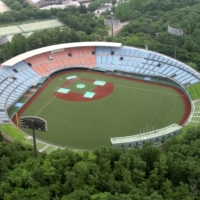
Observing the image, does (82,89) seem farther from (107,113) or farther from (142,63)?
(142,63)

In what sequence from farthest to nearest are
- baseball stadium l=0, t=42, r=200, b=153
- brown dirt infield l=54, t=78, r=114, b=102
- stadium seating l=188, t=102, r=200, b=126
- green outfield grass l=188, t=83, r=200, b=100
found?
brown dirt infield l=54, t=78, r=114, b=102, green outfield grass l=188, t=83, r=200, b=100, stadium seating l=188, t=102, r=200, b=126, baseball stadium l=0, t=42, r=200, b=153

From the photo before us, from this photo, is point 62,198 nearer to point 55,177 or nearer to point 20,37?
point 55,177

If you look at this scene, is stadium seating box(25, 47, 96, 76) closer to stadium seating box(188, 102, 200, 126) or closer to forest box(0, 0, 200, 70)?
forest box(0, 0, 200, 70)

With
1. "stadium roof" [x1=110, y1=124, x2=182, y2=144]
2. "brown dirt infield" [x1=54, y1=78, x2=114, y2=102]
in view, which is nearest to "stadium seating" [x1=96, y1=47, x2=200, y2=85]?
"brown dirt infield" [x1=54, y1=78, x2=114, y2=102]

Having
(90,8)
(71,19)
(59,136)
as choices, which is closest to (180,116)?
(59,136)

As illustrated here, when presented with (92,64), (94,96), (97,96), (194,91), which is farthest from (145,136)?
(92,64)

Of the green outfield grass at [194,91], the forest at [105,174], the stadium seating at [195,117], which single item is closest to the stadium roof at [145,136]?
the stadium seating at [195,117]

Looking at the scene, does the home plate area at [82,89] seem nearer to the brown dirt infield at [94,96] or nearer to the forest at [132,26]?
the brown dirt infield at [94,96]
